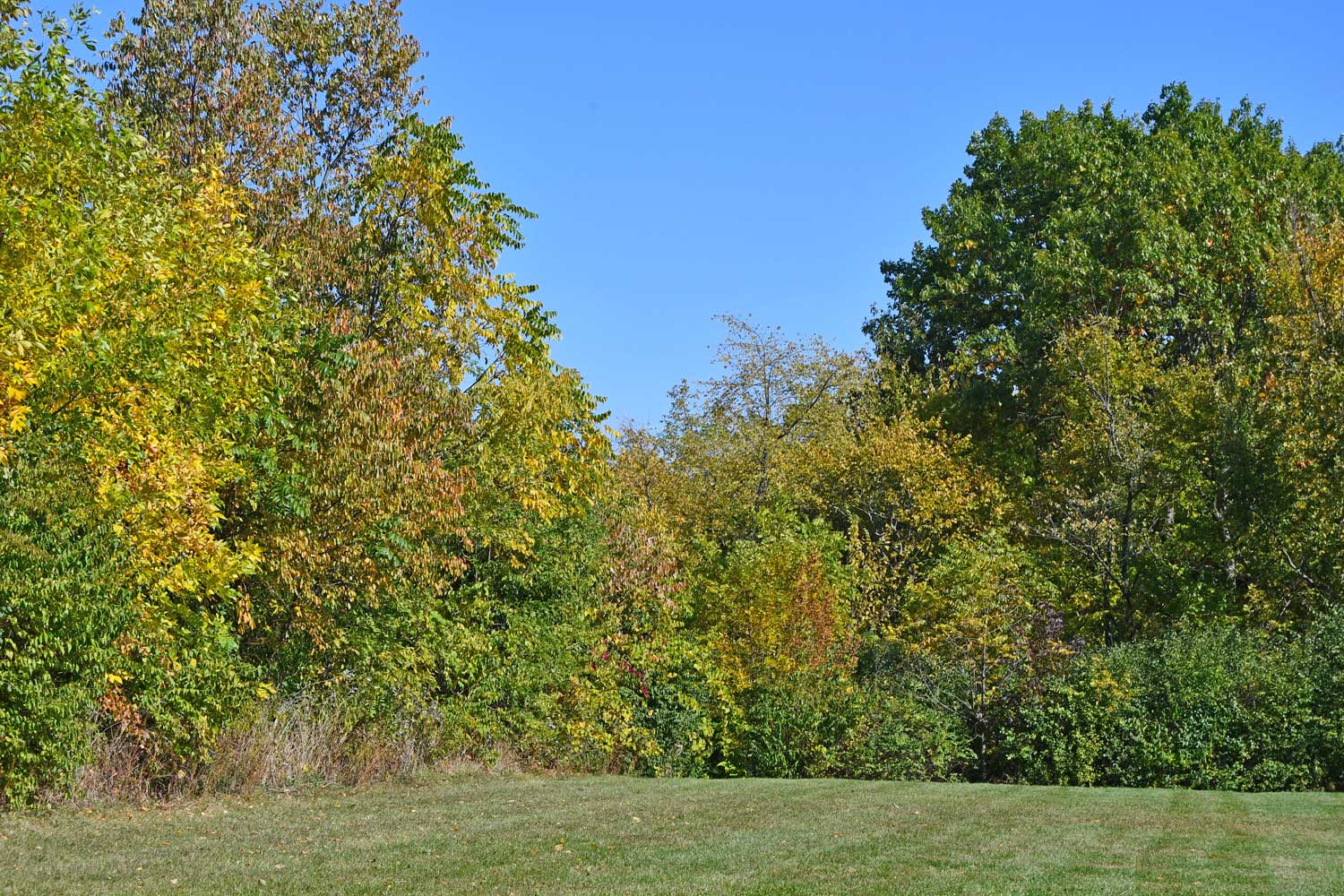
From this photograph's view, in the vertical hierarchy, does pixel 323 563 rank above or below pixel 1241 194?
below

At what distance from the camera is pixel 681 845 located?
1026 centimetres

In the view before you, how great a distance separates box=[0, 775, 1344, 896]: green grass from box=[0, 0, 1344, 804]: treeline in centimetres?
223

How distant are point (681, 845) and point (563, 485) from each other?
10504 mm

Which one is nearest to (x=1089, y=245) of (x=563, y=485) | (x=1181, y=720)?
(x=1181, y=720)

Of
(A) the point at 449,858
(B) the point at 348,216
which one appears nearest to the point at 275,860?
(A) the point at 449,858

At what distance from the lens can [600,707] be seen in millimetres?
20938

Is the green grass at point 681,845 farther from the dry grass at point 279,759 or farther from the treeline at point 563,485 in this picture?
the treeline at point 563,485

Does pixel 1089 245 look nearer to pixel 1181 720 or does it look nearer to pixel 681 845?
pixel 1181 720

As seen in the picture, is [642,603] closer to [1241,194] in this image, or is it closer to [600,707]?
[600,707]

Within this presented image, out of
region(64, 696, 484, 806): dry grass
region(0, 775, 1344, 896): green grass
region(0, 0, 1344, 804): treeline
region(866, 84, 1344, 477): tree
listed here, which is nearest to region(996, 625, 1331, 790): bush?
region(0, 0, 1344, 804): treeline

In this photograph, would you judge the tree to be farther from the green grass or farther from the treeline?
the green grass

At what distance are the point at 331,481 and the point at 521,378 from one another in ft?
14.1

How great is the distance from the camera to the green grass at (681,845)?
8.34 m

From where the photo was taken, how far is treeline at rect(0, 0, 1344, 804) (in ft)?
40.1
